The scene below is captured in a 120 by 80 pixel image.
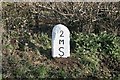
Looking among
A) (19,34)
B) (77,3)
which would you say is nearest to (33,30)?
(19,34)

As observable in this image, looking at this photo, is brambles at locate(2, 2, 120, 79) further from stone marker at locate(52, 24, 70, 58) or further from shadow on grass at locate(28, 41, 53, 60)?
stone marker at locate(52, 24, 70, 58)

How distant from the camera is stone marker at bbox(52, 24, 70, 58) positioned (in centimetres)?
768

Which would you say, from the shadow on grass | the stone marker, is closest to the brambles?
the shadow on grass

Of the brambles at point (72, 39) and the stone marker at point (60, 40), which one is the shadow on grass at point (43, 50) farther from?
the stone marker at point (60, 40)

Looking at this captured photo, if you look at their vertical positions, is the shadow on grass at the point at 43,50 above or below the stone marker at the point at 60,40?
below

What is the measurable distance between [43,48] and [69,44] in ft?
1.71

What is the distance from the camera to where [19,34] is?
27.4ft

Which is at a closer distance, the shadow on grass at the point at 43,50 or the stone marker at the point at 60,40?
the stone marker at the point at 60,40

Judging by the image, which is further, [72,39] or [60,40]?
[72,39]

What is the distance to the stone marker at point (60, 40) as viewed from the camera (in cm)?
768

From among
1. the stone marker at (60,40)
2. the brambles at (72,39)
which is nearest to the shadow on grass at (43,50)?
the brambles at (72,39)

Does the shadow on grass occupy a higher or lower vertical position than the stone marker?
lower

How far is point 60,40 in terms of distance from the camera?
25.2ft

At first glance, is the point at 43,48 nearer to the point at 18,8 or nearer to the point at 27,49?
the point at 27,49
